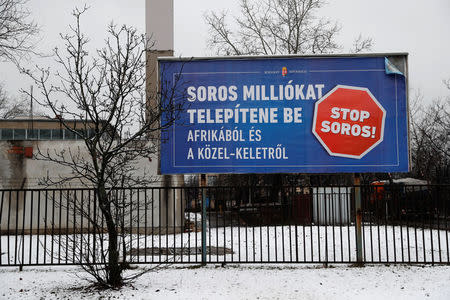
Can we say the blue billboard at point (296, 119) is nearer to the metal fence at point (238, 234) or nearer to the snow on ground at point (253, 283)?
the metal fence at point (238, 234)

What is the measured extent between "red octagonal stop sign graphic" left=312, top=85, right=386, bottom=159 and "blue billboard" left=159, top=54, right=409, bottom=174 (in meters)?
0.02

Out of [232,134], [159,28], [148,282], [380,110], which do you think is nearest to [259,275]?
[148,282]

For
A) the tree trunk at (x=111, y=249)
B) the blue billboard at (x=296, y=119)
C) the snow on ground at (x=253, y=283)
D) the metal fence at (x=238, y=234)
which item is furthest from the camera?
the blue billboard at (x=296, y=119)

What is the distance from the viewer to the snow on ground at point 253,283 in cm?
658

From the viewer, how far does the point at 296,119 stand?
8914 millimetres

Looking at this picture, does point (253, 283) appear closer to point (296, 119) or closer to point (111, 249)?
point (111, 249)

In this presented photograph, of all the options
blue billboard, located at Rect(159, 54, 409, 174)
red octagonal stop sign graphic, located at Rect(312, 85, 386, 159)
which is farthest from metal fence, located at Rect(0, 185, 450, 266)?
red octagonal stop sign graphic, located at Rect(312, 85, 386, 159)

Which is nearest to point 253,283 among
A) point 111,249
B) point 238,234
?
point 238,234

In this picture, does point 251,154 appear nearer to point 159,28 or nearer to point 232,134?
point 232,134

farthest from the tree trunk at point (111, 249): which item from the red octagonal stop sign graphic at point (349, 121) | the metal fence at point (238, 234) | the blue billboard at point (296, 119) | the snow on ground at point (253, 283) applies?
the red octagonal stop sign graphic at point (349, 121)

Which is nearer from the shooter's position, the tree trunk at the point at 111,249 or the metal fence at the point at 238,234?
the tree trunk at the point at 111,249

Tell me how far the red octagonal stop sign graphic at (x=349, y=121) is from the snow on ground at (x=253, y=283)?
255 cm

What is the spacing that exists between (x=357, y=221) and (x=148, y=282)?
14.8 ft

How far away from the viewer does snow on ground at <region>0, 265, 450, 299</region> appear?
21.6 feet
